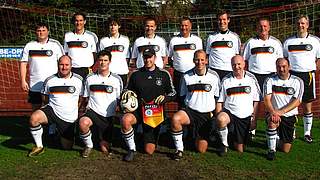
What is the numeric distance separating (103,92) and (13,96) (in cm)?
512

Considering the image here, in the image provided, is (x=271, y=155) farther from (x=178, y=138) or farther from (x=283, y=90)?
(x=178, y=138)

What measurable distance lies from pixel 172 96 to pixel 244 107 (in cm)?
94

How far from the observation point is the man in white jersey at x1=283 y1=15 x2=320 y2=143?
256 inches

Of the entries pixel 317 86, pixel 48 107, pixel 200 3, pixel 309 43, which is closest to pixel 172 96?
pixel 48 107

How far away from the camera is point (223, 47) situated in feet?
21.6

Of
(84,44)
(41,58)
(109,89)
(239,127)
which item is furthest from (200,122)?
(41,58)

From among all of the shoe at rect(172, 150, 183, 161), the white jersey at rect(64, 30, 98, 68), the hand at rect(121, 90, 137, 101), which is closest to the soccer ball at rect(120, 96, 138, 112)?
the hand at rect(121, 90, 137, 101)

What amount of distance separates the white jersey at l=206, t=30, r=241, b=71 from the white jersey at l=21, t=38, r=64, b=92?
2226 millimetres

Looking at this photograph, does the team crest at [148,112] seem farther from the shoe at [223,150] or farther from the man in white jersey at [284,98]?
the man in white jersey at [284,98]

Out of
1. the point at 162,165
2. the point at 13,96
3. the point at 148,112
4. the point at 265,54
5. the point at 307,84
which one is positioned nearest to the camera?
the point at 162,165

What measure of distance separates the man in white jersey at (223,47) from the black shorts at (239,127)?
874 mm

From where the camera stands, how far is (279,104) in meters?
6.03

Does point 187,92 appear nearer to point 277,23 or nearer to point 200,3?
point 277,23

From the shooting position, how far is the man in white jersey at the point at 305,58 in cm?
651
